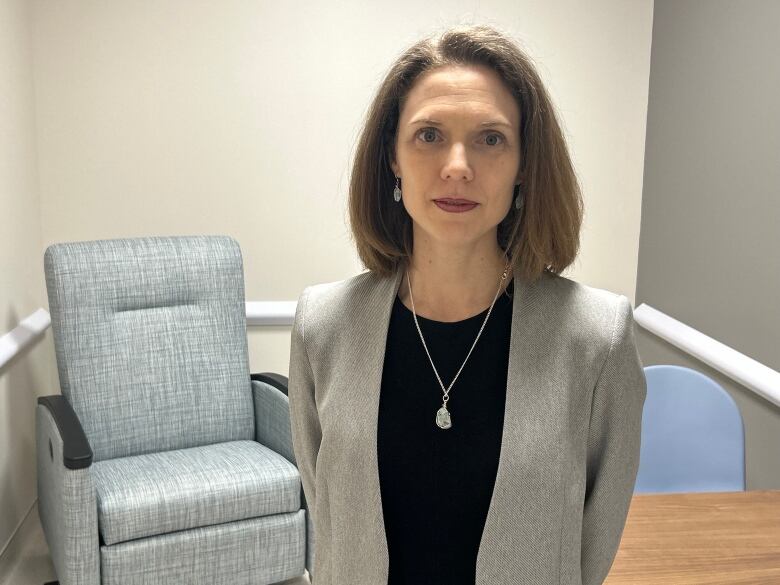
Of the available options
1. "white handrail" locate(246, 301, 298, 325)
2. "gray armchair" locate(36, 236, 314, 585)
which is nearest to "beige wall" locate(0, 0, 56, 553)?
"gray armchair" locate(36, 236, 314, 585)

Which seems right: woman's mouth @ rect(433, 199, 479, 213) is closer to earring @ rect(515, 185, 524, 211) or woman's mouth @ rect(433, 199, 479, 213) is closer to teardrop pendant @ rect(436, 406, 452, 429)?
earring @ rect(515, 185, 524, 211)

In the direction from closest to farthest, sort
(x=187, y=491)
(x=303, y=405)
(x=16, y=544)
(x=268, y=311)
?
(x=303, y=405) → (x=187, y=491) → (x=16, y=544) → (x=268, y=311)

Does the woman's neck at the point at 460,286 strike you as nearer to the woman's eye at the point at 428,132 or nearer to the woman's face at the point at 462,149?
the woman's face at the point at 462,149

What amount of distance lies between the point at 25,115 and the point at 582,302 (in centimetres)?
284

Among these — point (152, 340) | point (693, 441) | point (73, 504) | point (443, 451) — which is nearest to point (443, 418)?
point (443, 451)

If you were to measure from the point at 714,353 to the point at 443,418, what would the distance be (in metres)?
2.25

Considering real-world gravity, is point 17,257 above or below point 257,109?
below

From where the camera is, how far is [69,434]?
9.00 feet

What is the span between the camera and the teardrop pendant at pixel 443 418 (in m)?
1.21

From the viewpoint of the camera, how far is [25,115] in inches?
136

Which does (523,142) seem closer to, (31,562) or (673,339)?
(673,339)

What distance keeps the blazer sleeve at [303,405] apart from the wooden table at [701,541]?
1.80 ft

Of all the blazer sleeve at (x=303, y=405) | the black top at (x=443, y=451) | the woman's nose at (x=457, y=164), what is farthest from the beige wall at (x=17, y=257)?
the woman's nose at (x=457, y=164)

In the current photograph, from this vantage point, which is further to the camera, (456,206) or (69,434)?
(69,434)
